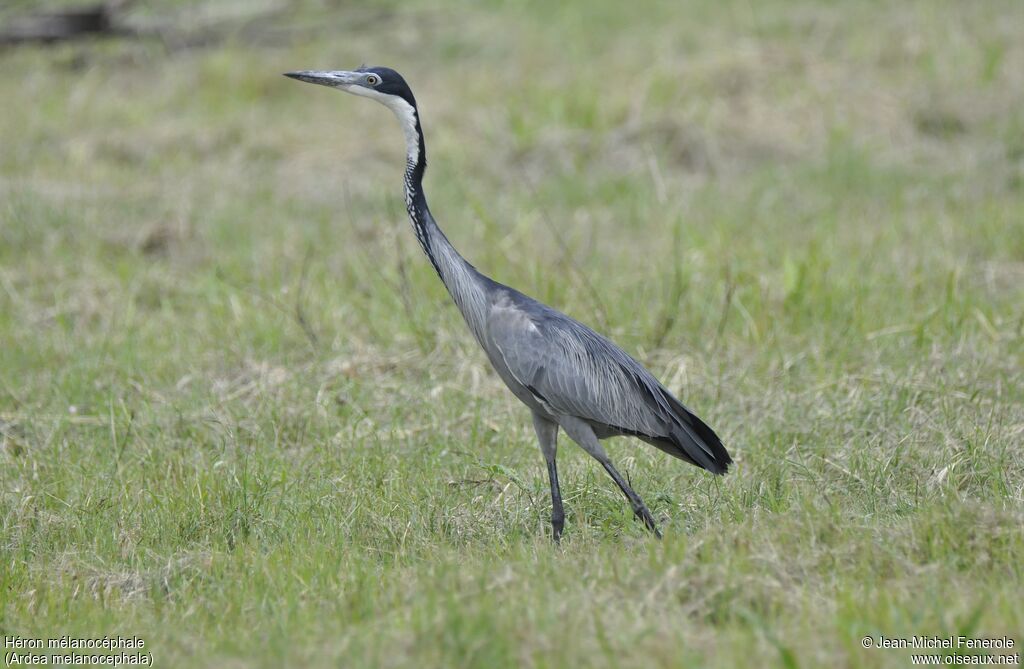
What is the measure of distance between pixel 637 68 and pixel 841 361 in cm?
563

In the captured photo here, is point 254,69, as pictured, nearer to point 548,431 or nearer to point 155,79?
point 155,79

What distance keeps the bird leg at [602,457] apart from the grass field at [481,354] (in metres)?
0.08

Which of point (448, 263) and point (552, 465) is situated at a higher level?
point (448, 263)

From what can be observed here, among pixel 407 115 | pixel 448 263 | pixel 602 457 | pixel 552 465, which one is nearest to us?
pixel 602 457

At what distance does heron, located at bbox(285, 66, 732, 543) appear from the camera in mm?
4859

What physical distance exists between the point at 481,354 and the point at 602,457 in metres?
2.02

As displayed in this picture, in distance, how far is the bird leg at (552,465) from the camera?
4848mm

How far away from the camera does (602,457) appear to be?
4816 millimetres

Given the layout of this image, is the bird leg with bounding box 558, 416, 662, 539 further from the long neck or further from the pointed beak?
the pointed beak

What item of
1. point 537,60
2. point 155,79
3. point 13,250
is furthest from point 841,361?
point 155,79

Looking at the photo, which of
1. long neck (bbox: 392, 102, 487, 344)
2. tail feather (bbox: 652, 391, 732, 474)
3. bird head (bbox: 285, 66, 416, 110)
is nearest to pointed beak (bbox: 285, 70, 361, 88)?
bird head (bbox: 285, 66, 416, 110)

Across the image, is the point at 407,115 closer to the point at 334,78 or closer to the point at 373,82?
the point at 373,82

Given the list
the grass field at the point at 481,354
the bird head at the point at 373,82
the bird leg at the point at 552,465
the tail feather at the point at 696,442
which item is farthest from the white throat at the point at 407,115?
the tail feather at the point at 696,442

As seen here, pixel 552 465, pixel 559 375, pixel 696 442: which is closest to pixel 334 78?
pixel 559 375
